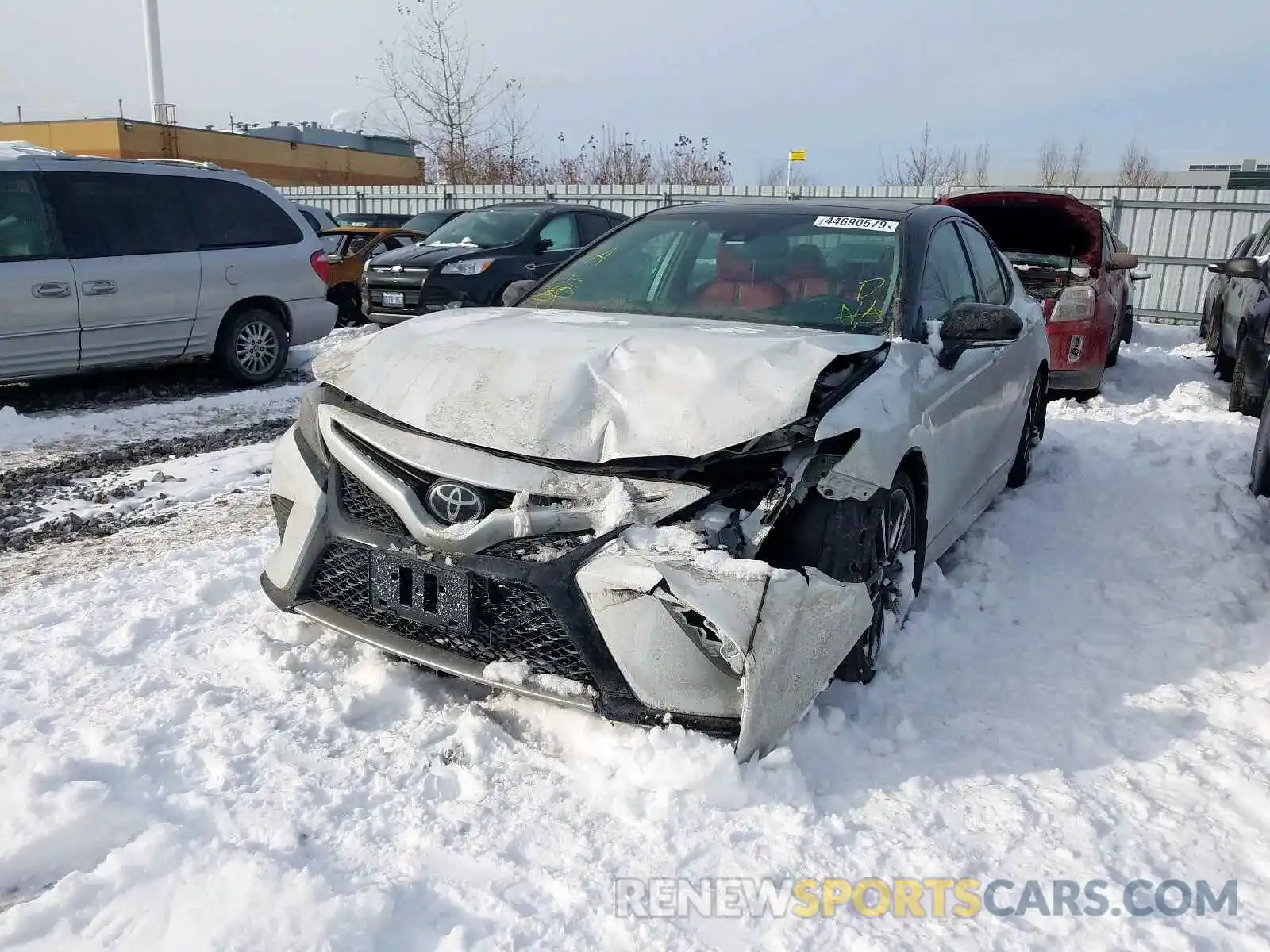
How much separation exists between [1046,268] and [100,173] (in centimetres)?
765

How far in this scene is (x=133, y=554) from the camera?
14.2ft

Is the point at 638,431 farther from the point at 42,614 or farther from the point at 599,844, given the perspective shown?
the point at 42,614

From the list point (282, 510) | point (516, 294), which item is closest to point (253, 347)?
point (516, 294)

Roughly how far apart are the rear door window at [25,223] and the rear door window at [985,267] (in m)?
6.29

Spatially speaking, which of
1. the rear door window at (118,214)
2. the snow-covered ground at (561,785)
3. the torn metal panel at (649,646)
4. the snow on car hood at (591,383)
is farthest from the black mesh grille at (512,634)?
the rear door window at (118,214)

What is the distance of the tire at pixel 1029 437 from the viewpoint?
5.34 m

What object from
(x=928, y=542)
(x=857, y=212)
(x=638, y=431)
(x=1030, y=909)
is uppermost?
(x=857, y=212)

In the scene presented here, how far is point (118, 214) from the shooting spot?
7.41 metres

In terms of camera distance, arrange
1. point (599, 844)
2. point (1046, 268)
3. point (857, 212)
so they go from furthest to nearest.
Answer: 1. point (1046, 268)
2. point (857, 212)
3. point (599, 844)

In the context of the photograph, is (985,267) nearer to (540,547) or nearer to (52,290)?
(540,547)

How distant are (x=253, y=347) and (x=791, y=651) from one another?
709 centimetres

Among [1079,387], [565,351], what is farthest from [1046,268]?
[565,351]

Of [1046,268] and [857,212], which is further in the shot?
[1046,268]

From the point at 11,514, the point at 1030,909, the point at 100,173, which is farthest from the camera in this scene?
the point at 100,173
